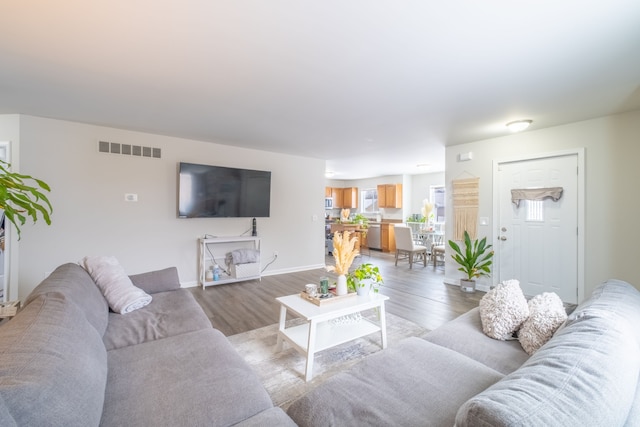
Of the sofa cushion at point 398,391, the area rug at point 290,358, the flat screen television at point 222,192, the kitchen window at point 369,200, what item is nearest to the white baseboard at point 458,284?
the area rug at point 290,358

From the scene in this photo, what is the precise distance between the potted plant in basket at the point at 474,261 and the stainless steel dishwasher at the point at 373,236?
422cm

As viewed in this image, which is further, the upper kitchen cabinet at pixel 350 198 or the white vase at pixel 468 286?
the upper kitchen cabinet at pixel 350 198

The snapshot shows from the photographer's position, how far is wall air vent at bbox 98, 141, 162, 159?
3.88 meters

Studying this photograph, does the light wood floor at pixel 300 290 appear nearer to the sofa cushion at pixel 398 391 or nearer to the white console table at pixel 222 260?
the white console table at pixel 222 260

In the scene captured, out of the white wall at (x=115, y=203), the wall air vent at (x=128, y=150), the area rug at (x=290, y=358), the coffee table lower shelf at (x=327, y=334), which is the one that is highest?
the wall air vent at (x=128, y=150)

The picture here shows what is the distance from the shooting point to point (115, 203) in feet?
13.0

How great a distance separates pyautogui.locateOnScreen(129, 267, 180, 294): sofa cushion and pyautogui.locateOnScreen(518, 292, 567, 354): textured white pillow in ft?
9.47

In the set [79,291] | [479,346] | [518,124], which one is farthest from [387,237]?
[79,291]

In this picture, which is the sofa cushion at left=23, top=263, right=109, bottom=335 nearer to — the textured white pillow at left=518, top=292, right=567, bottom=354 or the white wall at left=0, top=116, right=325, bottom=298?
the white wall at left=0, top=116, right=325, bottom=298

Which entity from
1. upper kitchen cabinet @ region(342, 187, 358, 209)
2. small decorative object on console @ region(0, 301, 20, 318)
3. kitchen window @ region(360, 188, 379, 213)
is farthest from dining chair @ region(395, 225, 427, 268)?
small decorative object on console @ region(0, 301, 20, 318)

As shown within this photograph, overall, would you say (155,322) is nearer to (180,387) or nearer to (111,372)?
(111,372)

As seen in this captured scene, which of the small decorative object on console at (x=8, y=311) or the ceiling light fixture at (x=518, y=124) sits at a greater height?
the ceiling light fixture at (x=518, y=124)

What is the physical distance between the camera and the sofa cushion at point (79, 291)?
1.60 meters

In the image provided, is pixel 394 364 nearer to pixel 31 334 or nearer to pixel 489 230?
pixel 31 334
